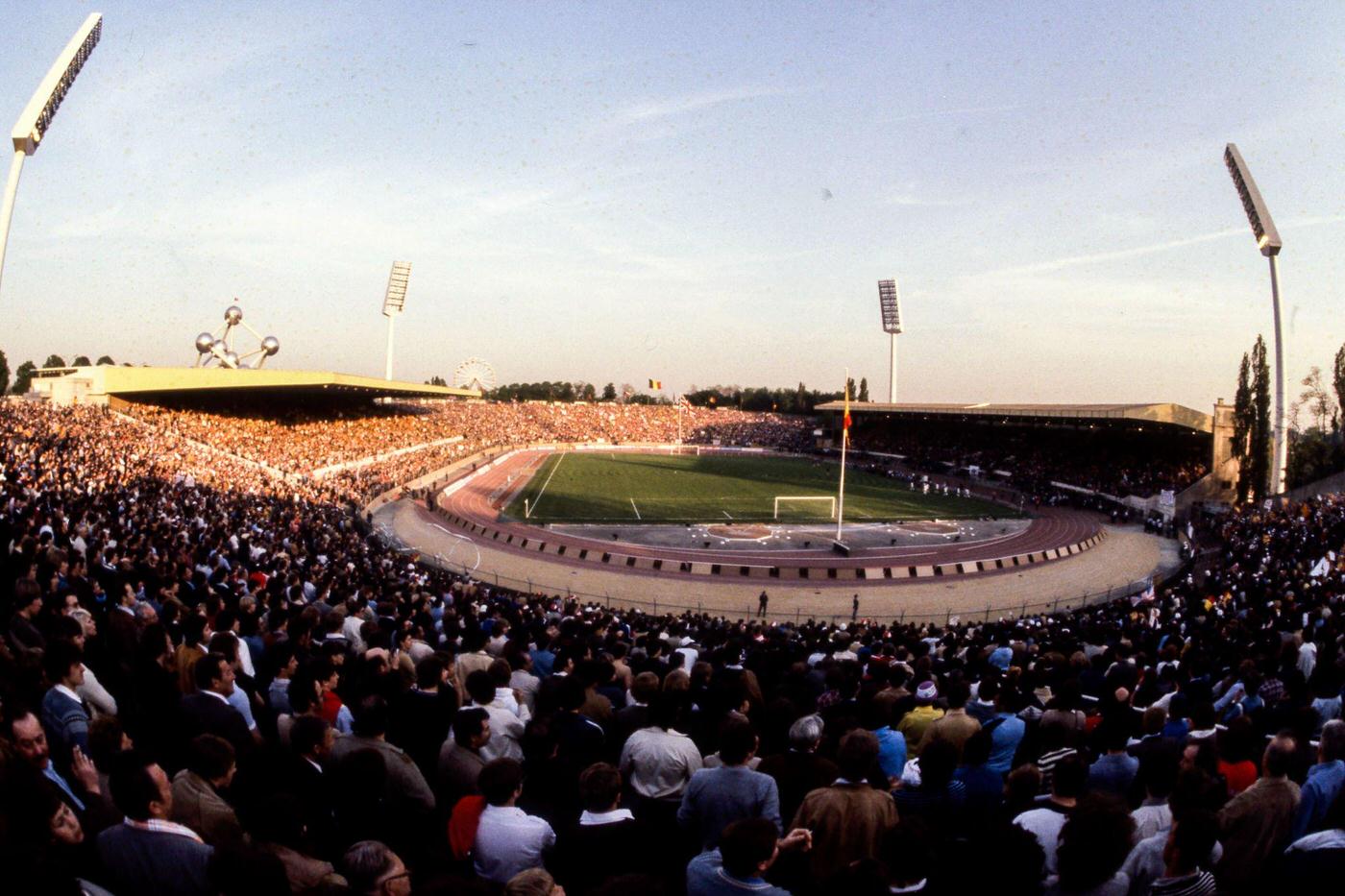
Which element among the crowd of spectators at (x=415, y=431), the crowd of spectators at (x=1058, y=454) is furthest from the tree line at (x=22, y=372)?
the crowd of spectators at (x=1058, y=454)

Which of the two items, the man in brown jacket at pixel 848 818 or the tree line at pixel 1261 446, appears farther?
the tree line at pixel 1261 446

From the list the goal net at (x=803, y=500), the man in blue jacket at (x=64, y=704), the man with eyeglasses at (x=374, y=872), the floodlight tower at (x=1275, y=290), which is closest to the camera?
the man with eyeglasses at (x=374, y=872)

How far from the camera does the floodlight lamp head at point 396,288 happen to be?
94.8 metres

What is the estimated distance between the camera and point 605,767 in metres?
4.09

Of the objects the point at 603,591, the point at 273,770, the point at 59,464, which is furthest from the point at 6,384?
the point at 273,770

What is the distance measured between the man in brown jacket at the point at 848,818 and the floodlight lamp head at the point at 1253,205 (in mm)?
47323

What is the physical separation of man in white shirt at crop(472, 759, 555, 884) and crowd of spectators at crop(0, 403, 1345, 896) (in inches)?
0.4

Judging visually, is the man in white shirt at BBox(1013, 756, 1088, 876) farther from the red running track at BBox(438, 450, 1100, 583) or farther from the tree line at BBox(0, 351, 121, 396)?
the tree line at BBox(0, 351, 121, 396)

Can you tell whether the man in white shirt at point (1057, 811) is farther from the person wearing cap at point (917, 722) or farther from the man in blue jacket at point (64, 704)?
the man in blue jacket at point (64, 704)

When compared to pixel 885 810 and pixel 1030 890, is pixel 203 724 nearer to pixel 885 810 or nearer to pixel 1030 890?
pixel 885 810

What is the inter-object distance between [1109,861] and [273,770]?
164 inches

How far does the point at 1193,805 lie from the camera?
169 inches

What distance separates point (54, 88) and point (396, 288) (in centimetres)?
6880

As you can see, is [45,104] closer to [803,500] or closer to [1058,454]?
[803,500]
